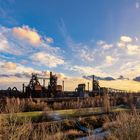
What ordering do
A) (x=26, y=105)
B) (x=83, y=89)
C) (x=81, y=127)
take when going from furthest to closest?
(x=83, y=89) < (x=26, y=105) < (x=81, y=127)

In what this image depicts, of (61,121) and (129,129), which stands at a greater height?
(129,129)

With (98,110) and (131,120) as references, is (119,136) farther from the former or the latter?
(98,110)

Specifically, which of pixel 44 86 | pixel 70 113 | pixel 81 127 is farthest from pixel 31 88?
pixel 81 127

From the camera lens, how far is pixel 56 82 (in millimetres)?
50312

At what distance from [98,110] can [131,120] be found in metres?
22.5

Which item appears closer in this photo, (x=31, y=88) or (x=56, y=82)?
(x=31, y=88)

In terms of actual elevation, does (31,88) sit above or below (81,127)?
above

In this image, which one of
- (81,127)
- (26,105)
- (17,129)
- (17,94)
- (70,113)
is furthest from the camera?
(17,94)

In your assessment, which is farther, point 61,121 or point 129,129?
point 61,121

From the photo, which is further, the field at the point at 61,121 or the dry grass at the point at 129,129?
the dry grass at the point at 129,129

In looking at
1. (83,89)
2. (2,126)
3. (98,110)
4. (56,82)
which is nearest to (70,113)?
(98,110)

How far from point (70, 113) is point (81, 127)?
19.6 feet

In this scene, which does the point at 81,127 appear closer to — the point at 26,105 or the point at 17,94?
the point at 26,105

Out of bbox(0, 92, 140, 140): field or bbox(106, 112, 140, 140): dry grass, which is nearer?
bbox(0, 92, 140, 140): field
